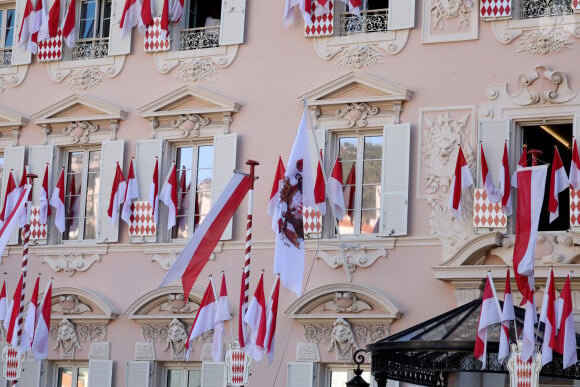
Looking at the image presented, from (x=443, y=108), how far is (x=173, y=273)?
17.7 ft

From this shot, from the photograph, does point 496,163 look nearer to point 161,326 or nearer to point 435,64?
point 435,64

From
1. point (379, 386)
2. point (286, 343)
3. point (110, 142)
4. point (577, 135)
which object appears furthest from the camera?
point (110, 142)

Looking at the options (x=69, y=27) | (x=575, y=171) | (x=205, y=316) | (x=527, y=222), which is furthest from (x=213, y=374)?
(x=69, y=27)

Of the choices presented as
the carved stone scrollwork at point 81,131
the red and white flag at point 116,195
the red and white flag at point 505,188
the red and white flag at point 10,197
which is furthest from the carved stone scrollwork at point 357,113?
the red and white flag at point 10,197

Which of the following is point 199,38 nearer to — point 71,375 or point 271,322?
point 71,375

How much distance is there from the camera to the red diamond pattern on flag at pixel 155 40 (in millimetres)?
29297

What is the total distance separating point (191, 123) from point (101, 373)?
4.77 meters

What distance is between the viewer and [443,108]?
87.0ft

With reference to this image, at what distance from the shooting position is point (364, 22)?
27.8 metres

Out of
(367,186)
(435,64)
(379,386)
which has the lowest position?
(379,386)

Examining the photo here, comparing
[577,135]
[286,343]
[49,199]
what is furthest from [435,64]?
[49,199]

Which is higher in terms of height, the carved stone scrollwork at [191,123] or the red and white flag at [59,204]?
the carved stone scrollwork at [191,123]

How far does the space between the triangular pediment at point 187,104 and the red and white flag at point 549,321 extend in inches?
318

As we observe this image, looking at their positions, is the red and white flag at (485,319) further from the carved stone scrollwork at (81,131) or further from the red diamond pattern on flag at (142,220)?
the carved stone scrollwork at (81,131)
